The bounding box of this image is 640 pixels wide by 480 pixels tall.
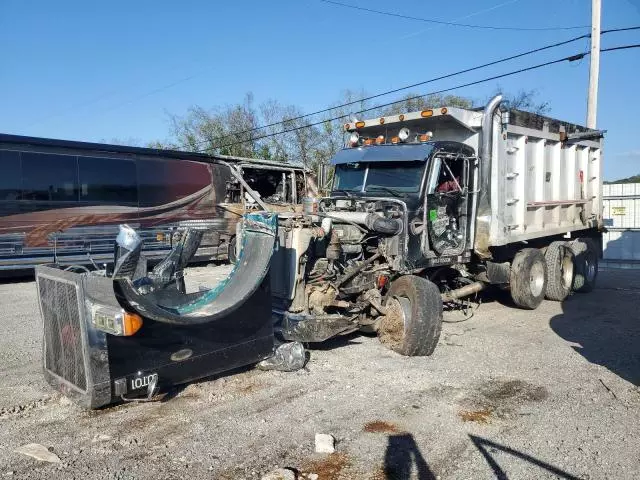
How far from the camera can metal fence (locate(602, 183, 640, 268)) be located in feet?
58.9

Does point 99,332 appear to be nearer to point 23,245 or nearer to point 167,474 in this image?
point 167,474

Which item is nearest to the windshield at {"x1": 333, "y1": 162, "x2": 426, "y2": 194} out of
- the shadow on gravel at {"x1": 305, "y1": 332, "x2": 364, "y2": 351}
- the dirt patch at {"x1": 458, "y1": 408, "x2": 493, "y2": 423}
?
the shadow on gravel at {"x1": 305, "y1": 332, "x2": 364, "y2": 351}

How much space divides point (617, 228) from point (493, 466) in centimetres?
1734

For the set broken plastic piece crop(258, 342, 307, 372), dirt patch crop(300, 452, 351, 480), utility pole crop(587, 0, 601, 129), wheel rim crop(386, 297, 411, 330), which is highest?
utility pole crop(587, 0, 601, 129)

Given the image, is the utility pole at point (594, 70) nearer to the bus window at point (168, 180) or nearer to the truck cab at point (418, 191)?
the truck cab at point (418, 191)

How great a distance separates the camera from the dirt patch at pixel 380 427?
4.27 metres

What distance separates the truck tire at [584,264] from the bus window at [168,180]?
9855mm

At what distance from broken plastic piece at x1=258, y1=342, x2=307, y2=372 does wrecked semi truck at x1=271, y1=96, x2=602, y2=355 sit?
144 mm

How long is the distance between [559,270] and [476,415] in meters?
6.22

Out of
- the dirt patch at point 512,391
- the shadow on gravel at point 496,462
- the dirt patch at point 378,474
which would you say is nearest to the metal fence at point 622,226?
the dirt patch at point 512,391

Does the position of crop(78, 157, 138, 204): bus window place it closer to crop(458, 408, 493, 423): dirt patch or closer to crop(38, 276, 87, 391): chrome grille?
crop(38, 276, 87, 391): chrome grille

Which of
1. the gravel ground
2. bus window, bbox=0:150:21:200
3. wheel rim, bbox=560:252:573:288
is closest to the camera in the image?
the gravel ground

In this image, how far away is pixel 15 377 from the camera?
542cm

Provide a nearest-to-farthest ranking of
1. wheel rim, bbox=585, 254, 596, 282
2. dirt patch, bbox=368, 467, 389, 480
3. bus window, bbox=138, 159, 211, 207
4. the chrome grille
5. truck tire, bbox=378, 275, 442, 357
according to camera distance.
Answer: dirt patch, bbox=368, 467, 389, 480, the chrome grille, truck tire, bbox=378, 275, 442, 357, wheel rim, bbox=585, 254, 596, 282, bus window, bbox=138, 159, 211, 207
